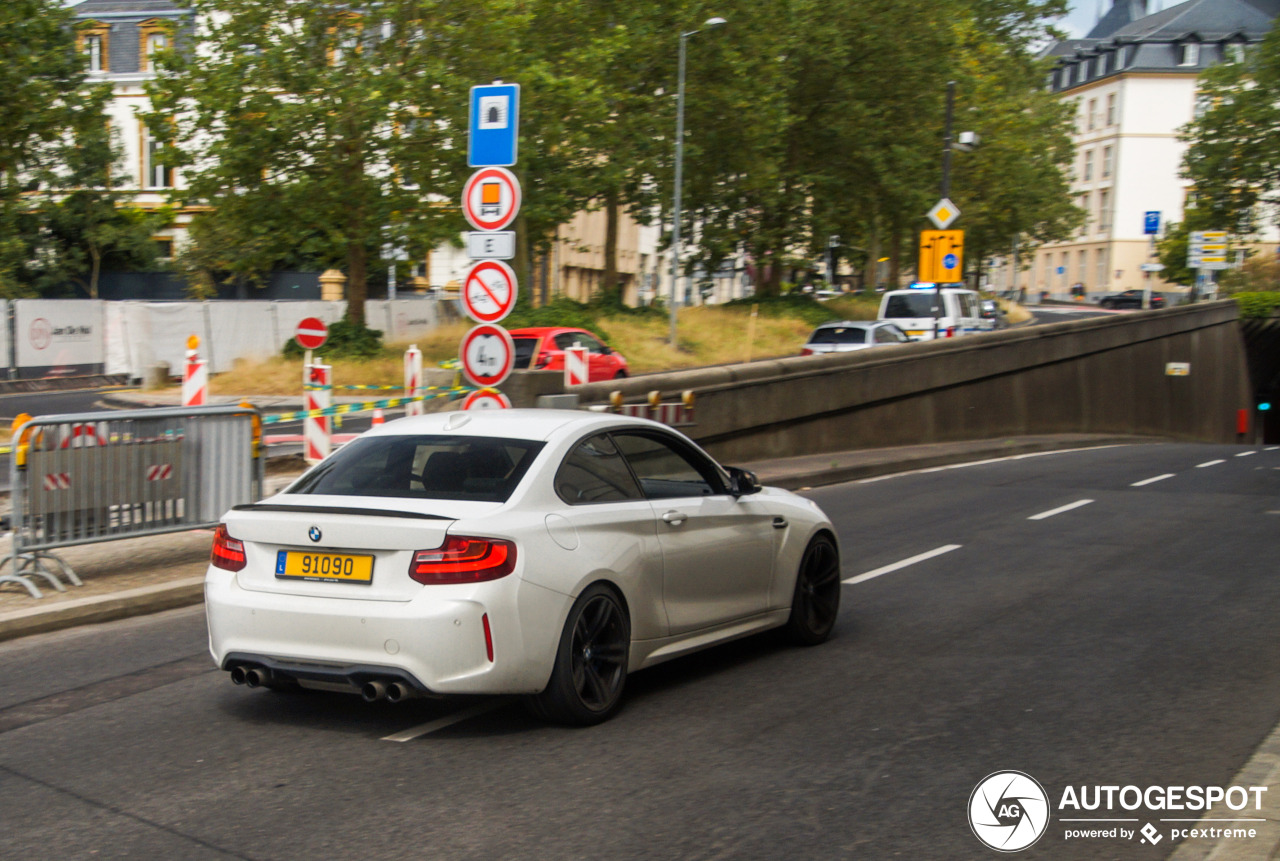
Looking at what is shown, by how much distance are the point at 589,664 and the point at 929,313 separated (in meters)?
32.6

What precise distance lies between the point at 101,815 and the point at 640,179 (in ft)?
134

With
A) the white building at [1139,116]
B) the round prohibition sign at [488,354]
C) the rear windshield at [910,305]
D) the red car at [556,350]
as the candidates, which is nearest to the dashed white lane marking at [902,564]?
the round prohibition sign at [488,354]

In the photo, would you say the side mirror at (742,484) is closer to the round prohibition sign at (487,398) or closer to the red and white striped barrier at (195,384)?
the round prohibition sign at (487,398)

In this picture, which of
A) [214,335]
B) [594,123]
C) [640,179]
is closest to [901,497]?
[594,123]

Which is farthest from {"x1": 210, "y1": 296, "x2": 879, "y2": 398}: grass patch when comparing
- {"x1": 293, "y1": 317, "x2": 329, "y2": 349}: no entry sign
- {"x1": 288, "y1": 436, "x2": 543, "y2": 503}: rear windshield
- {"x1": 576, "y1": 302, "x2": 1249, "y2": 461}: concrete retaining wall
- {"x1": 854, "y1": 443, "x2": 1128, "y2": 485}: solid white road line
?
{"x1": 288, "y1": 436, "x2": 543, "y2": 503}: rear windshield

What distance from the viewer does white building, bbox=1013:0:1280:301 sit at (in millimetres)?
102125

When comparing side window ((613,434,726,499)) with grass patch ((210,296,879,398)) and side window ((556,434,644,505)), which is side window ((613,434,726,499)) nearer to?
side window ((556,434,644,505))

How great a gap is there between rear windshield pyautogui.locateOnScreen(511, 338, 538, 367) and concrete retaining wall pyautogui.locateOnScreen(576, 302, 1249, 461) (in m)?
7.67

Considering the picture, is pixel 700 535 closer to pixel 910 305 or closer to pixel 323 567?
pixel 323 567

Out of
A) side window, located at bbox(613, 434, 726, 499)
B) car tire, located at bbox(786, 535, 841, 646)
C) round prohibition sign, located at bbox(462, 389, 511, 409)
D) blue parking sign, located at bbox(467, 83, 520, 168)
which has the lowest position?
car tire, located at bbox(786, 535, 841, 646)

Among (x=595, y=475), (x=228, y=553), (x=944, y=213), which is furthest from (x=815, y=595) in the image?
(x=944, y=213)

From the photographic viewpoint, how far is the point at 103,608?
27.4 feet

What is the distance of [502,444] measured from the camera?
6168mm

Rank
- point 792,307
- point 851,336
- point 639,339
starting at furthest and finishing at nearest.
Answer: point 792,307, point 639,339, point 851,336
